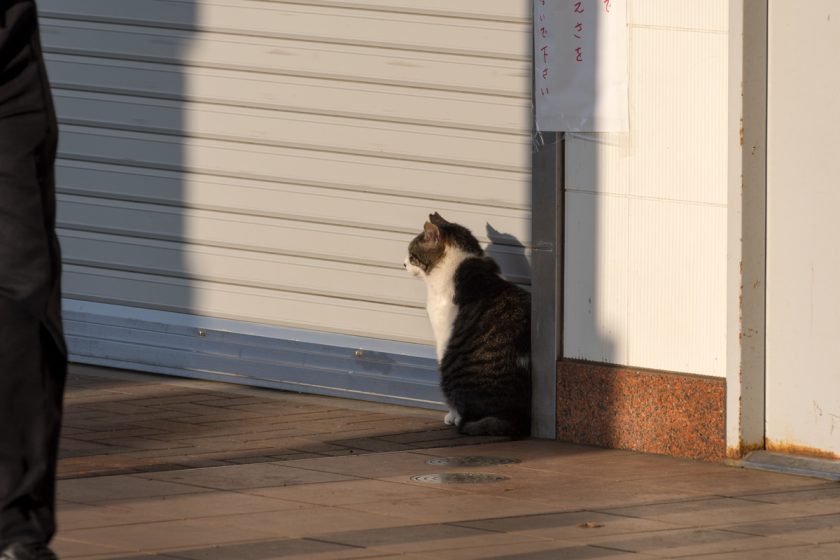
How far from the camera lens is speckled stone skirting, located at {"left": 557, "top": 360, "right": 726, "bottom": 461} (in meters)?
6.99

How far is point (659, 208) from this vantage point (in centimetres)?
716

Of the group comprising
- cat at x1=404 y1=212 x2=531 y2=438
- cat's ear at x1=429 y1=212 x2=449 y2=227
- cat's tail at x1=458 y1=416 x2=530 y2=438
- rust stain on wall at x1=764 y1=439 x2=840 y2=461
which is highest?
cat's ear at x1=429 y1=212 x2=449 y2=227

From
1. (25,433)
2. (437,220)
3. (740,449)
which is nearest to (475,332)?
(437,220)

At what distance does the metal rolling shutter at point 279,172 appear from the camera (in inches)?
325

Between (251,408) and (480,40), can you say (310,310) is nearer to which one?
(251,408)

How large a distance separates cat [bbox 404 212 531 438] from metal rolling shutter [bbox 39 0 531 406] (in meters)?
0.27

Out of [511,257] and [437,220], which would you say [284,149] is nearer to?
[437,220]

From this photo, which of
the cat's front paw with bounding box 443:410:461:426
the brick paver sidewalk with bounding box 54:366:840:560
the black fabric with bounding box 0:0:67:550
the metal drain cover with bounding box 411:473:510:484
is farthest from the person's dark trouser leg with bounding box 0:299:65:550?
the cat's front paw with bounding box 443:410:461:426

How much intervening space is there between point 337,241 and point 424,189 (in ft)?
1.90

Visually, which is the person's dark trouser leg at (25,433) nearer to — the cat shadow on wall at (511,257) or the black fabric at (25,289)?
the black fabric at (25,289)

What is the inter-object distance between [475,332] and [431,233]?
0.50m

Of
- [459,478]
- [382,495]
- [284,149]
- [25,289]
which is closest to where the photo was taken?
[25,289]

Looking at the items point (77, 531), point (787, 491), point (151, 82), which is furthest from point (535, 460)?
point (151, 82)

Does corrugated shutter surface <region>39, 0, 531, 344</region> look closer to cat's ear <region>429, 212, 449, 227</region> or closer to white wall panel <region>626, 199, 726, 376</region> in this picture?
cat's ear <region>429, 212, 449, 227</region>
